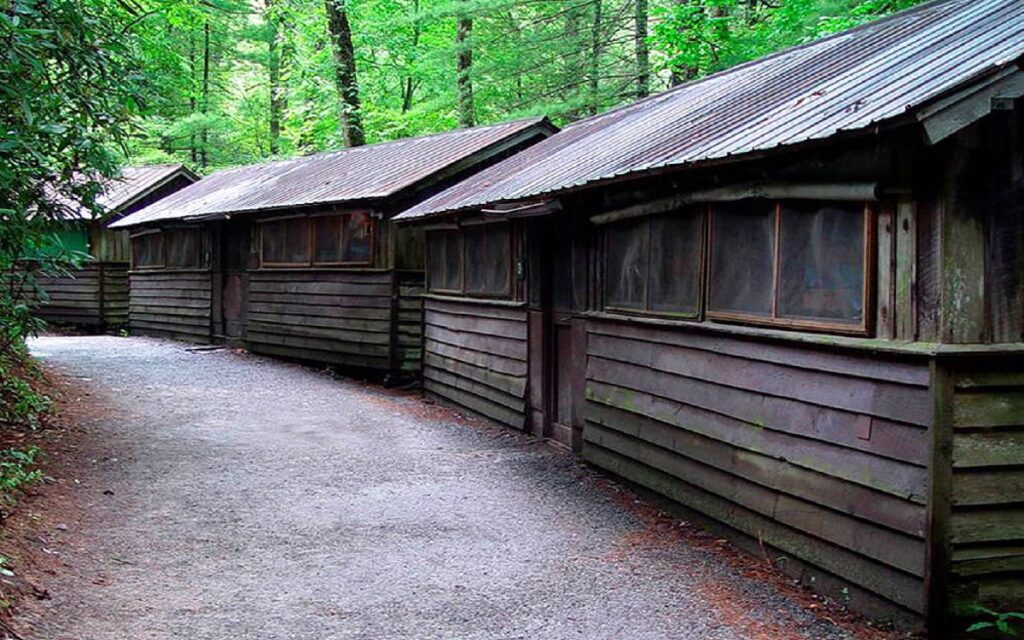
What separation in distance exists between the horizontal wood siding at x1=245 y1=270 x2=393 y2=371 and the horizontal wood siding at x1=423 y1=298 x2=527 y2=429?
1148 millimetres

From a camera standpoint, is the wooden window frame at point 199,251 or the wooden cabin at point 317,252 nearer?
the wooden cabin at point 317,252

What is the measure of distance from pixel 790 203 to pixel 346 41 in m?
20.8

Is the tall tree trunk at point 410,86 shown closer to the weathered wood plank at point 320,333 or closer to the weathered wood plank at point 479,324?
the weathered wood plank at point 320,333

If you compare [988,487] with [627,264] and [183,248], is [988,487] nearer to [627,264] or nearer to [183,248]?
[627,264]

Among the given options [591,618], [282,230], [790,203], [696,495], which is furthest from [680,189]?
[282,230]

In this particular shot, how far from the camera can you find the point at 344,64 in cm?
2411

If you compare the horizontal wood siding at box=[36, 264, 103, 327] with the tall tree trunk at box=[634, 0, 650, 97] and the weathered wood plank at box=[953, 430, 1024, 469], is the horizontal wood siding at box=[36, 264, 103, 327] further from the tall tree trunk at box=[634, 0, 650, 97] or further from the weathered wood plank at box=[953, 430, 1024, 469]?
the weathered wood plank at box=[953, 430, 1024, 469]

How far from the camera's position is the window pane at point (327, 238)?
A: 16.0 m

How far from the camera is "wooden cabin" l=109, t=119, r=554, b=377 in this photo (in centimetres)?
1501

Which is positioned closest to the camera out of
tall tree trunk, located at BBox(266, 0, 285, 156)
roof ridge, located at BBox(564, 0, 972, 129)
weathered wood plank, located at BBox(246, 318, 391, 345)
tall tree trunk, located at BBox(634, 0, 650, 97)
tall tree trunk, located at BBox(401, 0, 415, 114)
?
roof ridge, located at BBox(564, 0, 972, 129)

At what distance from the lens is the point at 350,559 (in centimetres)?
621

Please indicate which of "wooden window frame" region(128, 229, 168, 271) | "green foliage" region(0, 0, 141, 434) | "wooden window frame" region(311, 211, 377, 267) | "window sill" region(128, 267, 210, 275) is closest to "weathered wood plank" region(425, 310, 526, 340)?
"wooden window frame" region(311, 211, 377, 267)

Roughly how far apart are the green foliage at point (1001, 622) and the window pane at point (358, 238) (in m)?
11.9

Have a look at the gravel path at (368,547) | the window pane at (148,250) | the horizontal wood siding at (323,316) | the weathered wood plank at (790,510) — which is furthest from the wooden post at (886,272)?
the window pane at (148,250)
